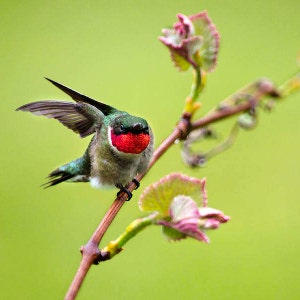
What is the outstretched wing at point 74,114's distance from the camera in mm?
1001

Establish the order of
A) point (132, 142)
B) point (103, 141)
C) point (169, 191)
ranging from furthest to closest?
point (103, 141), point (132, 142), point (169, 191)

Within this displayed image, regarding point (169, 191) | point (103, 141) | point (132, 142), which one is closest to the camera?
point (169, 191)

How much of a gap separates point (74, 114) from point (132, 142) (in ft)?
0.32

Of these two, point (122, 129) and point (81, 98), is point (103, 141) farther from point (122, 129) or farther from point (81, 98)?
point (81, 98)

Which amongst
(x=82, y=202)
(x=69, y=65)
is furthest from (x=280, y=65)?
(x=82, y=202)

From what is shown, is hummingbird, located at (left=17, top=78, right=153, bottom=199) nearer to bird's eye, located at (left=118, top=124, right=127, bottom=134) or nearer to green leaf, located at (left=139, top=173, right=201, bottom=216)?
bird's eye, located at (left=118, top=124, right=127, bottom=134)

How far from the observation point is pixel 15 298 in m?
2.81

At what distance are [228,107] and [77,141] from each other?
2402 millimetres

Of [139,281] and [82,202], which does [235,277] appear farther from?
[82,202]

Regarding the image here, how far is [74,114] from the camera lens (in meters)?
1.11

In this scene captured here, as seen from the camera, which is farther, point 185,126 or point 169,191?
point 185,126

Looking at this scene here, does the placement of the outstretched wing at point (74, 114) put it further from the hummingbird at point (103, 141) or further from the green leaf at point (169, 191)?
the green leaf at point (169, 191)

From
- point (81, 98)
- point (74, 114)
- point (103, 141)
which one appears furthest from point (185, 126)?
point (103, 141)

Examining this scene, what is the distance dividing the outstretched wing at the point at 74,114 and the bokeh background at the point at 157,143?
64 cm
